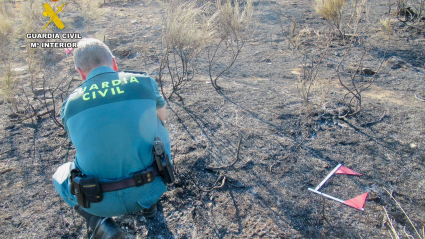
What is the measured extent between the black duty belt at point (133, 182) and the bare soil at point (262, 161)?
0.49m

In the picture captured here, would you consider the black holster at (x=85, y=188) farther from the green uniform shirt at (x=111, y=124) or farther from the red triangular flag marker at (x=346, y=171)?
the red triangular flag marker at (x=346, y=171)

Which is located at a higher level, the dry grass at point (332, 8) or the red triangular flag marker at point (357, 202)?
the dry grass at point (332, 8)

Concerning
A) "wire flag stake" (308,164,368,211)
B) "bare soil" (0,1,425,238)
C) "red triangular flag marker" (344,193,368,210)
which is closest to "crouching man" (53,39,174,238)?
"bare soil" (0,1,425,238)

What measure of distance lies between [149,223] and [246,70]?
10.8ft

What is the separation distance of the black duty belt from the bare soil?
49 centimetres

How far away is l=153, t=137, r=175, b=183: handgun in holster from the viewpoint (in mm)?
1652

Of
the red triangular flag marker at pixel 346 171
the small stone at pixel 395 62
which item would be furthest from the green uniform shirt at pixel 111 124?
the small stone at pixel 395 62

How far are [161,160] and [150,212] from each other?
0.45 m

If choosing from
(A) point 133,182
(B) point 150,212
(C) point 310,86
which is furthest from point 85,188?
(C) point 310,86

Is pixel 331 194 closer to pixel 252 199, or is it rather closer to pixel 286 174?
pixel 286 174

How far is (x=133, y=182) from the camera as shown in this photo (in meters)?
1.59

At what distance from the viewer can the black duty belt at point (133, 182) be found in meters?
1.55

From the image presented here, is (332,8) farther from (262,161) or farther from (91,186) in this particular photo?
(91,186)

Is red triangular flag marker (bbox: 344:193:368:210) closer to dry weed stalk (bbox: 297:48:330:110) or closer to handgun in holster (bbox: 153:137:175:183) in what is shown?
dry weed stalk (bbox: 297:48:330:110)
